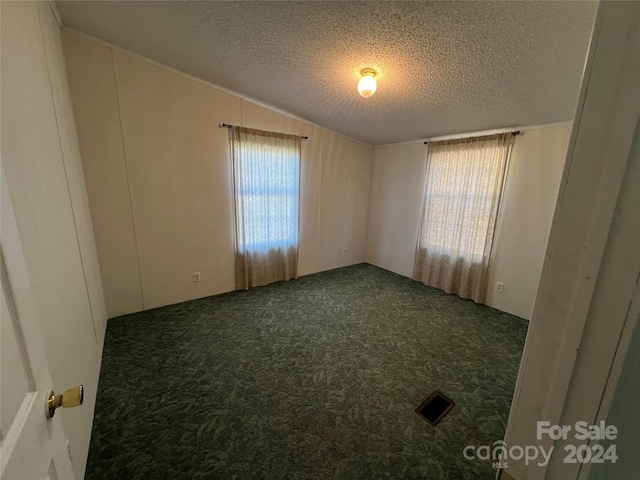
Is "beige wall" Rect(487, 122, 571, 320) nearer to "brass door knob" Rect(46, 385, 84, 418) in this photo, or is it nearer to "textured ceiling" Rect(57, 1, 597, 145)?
"textured ceiling" Rect(57, 1, 597, 145)

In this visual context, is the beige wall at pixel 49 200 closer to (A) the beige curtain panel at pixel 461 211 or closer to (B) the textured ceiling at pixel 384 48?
(B) the textured ceiling at pixel 384 48

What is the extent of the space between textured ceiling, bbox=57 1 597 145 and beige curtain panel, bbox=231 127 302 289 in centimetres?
65

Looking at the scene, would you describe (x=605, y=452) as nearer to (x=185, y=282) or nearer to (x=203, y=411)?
(x=203, y=411)

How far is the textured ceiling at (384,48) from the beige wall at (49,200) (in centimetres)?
76

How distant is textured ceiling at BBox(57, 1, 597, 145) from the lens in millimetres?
1433

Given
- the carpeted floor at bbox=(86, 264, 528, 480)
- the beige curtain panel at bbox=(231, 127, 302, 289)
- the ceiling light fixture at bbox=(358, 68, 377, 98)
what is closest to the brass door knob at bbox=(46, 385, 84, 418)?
the carpeted floor at bbox=(86, 264, 528, 480)

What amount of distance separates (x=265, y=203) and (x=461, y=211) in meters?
2.65

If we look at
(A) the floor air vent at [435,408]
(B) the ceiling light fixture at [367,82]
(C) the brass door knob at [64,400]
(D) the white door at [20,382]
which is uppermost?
(B) the ceiling light fixture at [367,82]

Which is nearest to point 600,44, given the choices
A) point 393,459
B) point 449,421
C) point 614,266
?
point 614,266

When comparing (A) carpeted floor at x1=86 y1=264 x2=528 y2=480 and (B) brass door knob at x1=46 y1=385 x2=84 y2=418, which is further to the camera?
(A) carpeted floor at x1=86 y1=264 x2=528 y2=480

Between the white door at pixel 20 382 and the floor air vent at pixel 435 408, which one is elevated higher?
the white door at pixel 20 382

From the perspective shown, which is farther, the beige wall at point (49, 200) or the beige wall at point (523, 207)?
the beige wall at point (523, 207)

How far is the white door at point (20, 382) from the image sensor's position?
0.46 m

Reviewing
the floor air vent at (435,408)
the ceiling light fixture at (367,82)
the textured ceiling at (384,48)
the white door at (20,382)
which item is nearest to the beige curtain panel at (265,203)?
the textured ceiling at (384,48)
